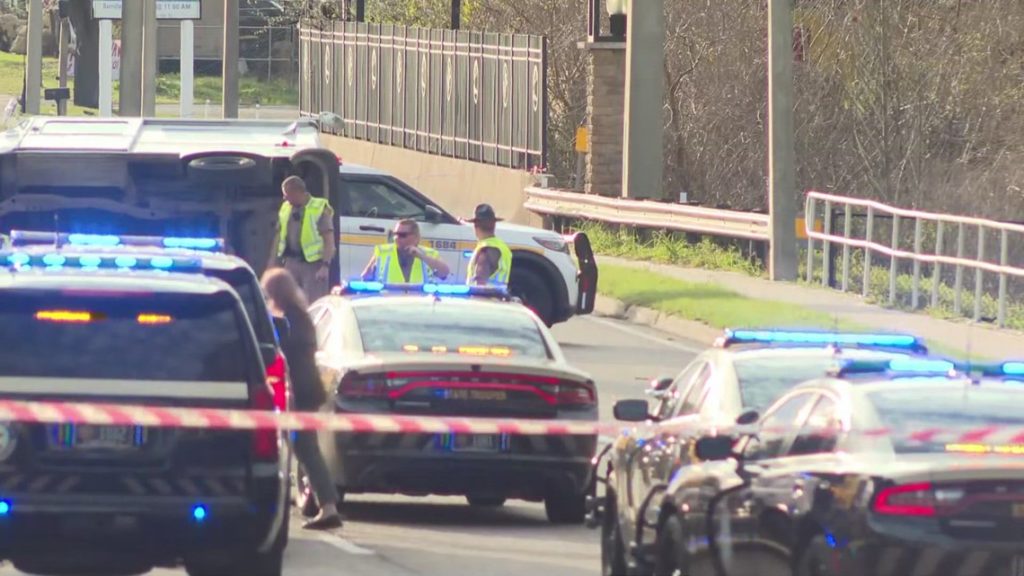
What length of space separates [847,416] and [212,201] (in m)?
9.27

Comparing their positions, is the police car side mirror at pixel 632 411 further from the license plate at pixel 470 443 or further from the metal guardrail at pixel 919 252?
the metal guardrail at pixel 919 252

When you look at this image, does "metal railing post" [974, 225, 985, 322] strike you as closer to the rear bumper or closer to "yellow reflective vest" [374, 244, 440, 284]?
"yellow reflective vest" [374, 244, 440, 284]

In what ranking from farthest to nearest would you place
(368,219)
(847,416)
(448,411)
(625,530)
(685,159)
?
(685,159) → (368,219) → (448,411) → (625,530) → (847,416)

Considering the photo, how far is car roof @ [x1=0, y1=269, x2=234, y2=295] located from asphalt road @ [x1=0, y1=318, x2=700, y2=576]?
1.95 meters

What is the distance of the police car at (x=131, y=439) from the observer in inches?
343

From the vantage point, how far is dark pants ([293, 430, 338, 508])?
454 inches

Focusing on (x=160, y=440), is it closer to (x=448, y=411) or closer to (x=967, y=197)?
(x=448, y=411)

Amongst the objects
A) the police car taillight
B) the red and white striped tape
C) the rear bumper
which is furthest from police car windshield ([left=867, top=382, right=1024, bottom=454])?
the rear bumper

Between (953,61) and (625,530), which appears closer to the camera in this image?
(625,530)

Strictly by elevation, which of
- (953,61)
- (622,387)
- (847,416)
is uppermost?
(953,61)

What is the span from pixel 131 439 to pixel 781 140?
18809 millimetres

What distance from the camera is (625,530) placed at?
996 cm

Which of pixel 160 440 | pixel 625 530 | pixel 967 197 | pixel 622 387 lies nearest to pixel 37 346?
pixel 160 440

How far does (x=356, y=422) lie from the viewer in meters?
11.5
